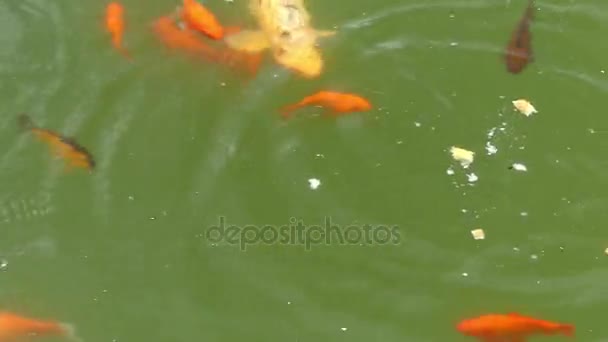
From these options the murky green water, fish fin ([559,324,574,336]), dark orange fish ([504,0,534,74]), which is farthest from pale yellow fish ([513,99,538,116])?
fish fin ([559,324,574,336])

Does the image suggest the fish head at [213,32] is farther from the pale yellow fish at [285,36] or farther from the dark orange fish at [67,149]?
the dark orange fish at [67,149]

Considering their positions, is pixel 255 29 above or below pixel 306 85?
above

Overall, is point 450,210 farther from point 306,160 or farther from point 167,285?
point 167,285

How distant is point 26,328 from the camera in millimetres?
3592

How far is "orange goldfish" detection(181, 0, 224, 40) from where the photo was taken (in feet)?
15.1

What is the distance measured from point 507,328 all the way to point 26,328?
2034 millimetres

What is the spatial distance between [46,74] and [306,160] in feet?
4.85

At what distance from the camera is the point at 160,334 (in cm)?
362

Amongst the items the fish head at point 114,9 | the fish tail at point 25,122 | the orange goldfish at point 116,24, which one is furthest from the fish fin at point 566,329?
the fish head at point 114,9

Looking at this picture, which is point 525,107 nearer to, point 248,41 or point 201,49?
point 248,41

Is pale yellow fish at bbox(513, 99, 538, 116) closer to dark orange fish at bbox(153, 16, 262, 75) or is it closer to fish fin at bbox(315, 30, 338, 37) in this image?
fish fin at bbox(315, 30, 338, 37)

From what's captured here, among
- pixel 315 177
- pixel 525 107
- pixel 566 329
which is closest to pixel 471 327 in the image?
pixel 566 329

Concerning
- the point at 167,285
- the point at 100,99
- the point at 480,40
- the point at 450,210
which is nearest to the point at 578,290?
the point at 450,210

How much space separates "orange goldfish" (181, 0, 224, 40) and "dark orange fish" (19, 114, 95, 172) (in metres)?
0.96
